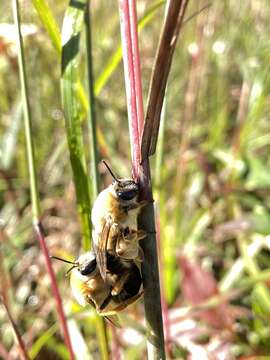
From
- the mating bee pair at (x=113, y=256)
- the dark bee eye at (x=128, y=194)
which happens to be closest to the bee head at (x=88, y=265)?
the mating bee pair at (x=113, y=256)

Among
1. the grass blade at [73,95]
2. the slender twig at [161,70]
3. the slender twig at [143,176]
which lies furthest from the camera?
the grass blade at [73,95]

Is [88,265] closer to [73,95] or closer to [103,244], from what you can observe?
[103,244]

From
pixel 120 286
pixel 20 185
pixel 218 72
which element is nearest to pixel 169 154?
pixel 218 72

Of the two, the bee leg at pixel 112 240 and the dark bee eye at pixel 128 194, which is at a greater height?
the dark bee eye at pixel 128 194

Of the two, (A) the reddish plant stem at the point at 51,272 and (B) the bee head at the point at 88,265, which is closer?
(B) the bee head at the point at 88,265

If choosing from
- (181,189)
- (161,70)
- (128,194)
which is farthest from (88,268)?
(181,189)

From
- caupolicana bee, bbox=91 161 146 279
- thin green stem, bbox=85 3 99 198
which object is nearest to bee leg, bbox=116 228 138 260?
caupolicana bee, bbox=91 161 146 279

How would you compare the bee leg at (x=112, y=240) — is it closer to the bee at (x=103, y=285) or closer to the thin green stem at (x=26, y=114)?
the bee at (x=103, y=285)
